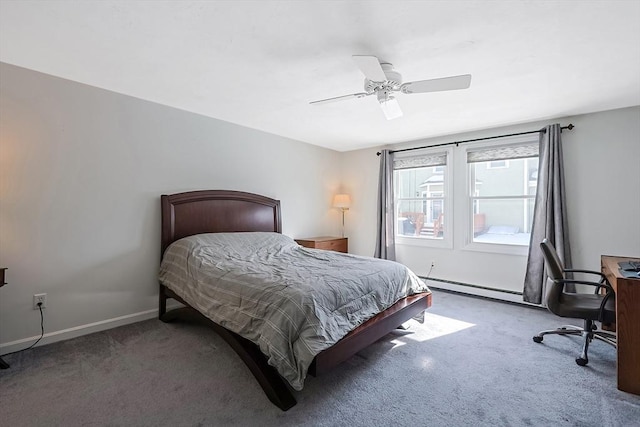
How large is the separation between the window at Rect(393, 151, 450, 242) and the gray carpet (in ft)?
6.93

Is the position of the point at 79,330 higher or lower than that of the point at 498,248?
lower

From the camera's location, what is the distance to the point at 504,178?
3957mm

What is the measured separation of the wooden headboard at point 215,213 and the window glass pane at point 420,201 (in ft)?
7.06

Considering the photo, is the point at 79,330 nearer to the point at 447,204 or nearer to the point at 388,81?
the point at 388,81

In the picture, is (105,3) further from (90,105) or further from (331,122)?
(331,122)

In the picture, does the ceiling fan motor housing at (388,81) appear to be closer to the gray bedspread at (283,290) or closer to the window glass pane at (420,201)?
the gray bedspread at (283,290)

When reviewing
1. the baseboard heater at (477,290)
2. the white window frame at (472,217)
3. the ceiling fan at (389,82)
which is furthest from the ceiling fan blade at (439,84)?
the baseboard heater at (477,290)

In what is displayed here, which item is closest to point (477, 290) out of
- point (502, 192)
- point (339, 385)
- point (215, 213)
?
point (502, 192)

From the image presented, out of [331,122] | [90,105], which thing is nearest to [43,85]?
[90,105]

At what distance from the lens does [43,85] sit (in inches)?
97.6

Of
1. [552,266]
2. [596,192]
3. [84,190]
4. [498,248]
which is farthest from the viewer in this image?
[498,248]

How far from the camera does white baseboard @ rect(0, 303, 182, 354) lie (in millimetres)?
2336

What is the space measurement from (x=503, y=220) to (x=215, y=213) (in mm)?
3842

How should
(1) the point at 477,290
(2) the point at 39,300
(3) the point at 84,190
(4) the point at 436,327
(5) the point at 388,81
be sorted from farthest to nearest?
1. (1) the point at 477,290
2. (4) the point at 436,327
3. (3) the point at 84,190
4. (2) the point at 39,300
5. (5) the point at 388,81
